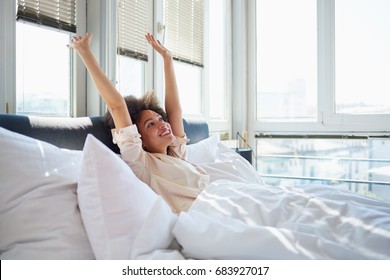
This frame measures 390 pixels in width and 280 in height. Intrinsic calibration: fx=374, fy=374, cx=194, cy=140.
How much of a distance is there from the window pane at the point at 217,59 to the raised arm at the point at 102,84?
1909mm

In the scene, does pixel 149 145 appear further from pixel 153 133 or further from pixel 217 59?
pixel 217 59

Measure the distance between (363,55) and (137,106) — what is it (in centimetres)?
218

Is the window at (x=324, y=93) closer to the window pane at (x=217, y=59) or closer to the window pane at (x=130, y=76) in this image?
the window pane at (x=217, y=59)

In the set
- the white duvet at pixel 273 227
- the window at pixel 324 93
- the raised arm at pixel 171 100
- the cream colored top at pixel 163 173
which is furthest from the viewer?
the window at pixel 324 93

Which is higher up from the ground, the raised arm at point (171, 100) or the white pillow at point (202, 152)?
the raised arm at point (171, 100)

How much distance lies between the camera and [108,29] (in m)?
2.05

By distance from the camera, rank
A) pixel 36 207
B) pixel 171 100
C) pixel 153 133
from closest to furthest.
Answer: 1. pixel 36 207
2. pixel 153 133
3. pixel 171 100

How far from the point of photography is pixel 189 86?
304 cm

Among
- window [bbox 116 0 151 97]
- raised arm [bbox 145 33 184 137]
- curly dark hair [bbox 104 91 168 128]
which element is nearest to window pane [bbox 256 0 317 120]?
window [bbox 116 0 151 97]

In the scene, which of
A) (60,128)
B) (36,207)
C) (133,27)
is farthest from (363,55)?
(36,207)

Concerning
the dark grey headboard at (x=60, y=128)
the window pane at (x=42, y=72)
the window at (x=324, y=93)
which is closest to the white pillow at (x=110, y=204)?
the dark grey headboard at (x=60, y=128)

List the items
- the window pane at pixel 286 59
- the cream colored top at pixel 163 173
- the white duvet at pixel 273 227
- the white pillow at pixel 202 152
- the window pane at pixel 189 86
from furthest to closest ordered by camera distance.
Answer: the window pane at pixel 286 59
the window pane at pixel 189 86
the white pillow at pixel 202 152
the cream colored top at pixel 163 173
the white duvet at pixel 273 227

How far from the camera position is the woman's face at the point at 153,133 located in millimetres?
1675
